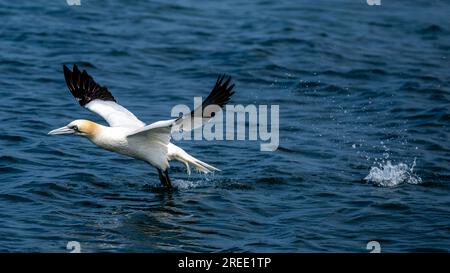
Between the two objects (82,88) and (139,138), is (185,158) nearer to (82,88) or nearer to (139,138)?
(139,138)

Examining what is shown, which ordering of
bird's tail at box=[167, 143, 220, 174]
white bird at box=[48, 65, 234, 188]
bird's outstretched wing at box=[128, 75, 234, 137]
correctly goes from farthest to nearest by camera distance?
bird's tail at box=[167, 143, 220, 174] → white bird at box=[48, 65, 234, 188] → bird's outstretched wing at box=[128, 75, 234, 137]

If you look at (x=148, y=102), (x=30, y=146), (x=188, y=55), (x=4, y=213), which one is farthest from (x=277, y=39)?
(x=4, y=213)

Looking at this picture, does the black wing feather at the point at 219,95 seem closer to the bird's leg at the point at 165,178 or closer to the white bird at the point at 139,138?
the white bird at the point at 139,138

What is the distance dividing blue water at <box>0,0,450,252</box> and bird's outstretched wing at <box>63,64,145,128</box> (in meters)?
0.78

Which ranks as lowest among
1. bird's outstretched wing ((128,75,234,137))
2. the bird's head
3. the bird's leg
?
the bird's leg

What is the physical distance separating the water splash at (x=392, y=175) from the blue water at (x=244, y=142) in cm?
3

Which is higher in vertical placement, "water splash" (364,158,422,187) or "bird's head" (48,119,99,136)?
"bird's head" (48,119,99,136)

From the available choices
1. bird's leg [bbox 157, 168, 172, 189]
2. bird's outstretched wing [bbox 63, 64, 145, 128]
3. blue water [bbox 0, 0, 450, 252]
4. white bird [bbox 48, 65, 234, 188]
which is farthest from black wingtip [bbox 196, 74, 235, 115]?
bird's outstretched wing [bbox 63, 64, 145, 128]

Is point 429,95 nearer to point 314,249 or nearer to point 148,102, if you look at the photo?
point 148,102

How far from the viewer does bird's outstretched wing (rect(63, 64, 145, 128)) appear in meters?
13.7

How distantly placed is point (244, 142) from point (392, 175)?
2.81 m

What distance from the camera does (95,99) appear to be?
46.2ft

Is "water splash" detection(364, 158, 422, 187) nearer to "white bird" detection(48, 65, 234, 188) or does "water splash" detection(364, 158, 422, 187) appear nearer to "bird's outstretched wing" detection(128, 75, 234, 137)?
"white bird" detection(48, 65, 234, 188)

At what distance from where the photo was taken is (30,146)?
14.6 metres
